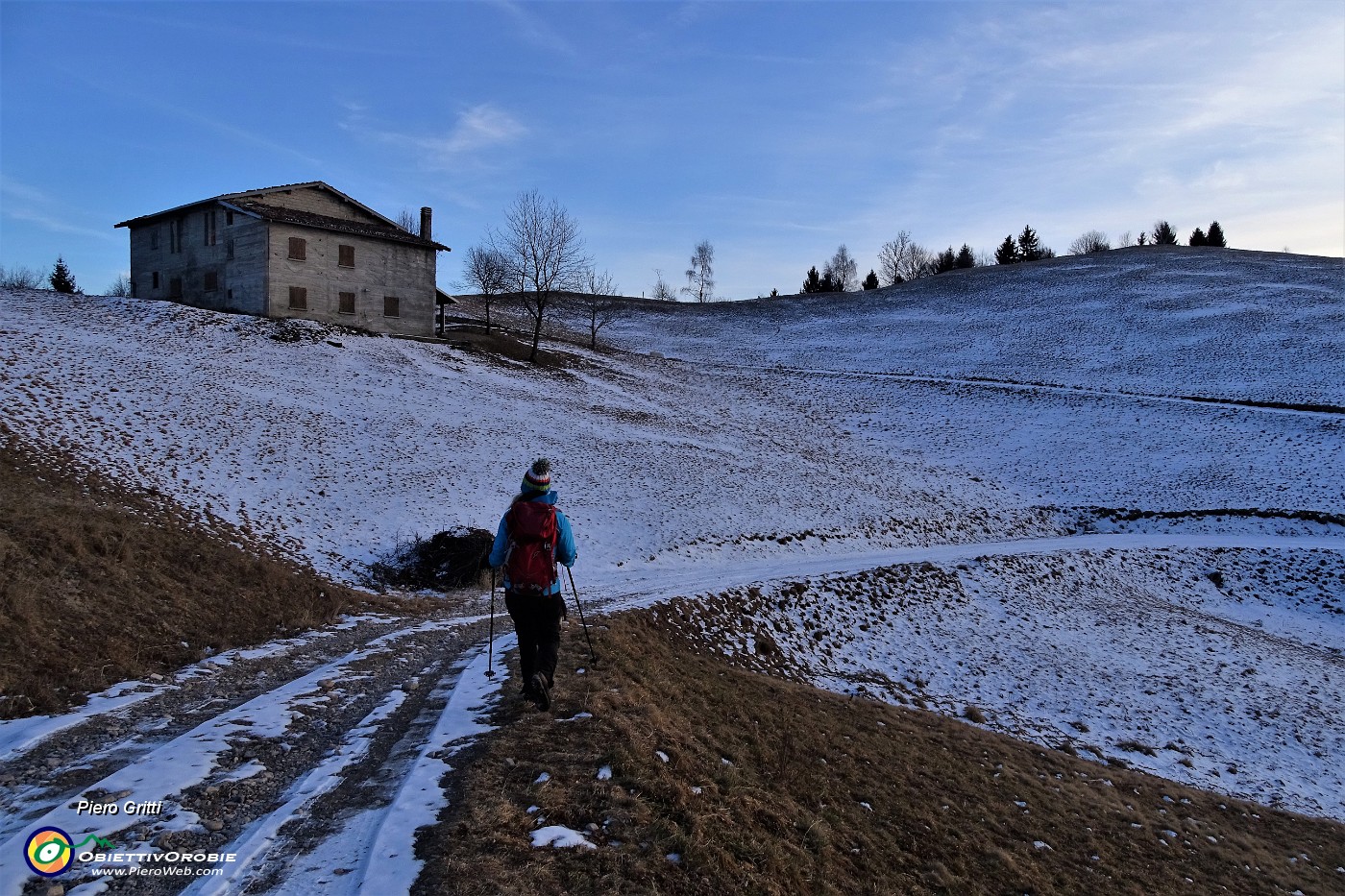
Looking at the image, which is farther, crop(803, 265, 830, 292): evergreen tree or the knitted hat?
crop(803, 265, 830, 292): evergreen tree

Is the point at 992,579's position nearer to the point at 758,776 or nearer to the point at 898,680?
the point at 898,680

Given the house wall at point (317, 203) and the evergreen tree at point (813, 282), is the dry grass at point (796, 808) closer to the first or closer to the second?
the house wall at point (317, 203)

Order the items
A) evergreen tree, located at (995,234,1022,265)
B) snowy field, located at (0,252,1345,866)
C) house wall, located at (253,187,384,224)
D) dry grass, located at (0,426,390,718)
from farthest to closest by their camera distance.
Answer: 1. evergreen tree, located at (995,234,1022,265)
2. house wall, located at (253,187,384,224)
3. snowy field, located at (0,252,1345,866)
4. dry grass, located at (0,426,390,718)

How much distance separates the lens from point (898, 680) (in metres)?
15.1

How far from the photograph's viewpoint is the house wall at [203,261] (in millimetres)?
37594

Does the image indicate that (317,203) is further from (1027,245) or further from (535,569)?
(1027,245)

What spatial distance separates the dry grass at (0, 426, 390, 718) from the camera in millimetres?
8164

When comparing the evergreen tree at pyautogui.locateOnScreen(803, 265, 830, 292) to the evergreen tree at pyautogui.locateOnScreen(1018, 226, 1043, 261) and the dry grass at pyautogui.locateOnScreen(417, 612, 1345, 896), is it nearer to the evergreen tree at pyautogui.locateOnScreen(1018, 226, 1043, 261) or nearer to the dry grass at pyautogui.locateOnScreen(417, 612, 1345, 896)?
A: the evergreen tree at pyautogui.locateOnScreen(1018, 226, 1043, 261)

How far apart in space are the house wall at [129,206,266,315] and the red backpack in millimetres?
36876

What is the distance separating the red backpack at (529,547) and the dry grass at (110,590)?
4.78 metres

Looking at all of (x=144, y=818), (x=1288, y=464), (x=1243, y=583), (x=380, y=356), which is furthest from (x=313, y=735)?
(x=1288, y=464)

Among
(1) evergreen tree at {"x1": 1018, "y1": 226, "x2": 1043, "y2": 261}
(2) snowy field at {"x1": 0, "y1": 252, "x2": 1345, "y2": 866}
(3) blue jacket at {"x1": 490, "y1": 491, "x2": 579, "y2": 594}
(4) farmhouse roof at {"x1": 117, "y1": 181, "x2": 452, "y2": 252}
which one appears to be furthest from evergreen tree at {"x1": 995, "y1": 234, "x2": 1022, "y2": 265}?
(3) blue jacket at {"x1": 490, "y1": 491, "x2": 579, "y2": 594}

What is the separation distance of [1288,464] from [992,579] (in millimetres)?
23411

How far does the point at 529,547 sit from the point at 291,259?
37722mm
